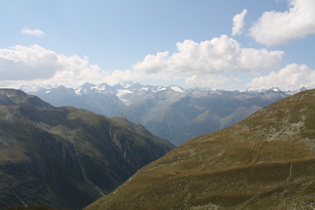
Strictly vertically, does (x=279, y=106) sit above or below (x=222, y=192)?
above

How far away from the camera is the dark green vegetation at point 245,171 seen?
2314 inches

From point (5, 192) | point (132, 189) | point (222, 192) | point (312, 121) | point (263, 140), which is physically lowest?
point (5, 192)

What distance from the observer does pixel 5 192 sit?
174 metres

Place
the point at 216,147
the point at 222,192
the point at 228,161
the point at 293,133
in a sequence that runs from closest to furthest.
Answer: the point at 222,192 < the point at 228,161 < the point at 293,133 < the point at 216,147

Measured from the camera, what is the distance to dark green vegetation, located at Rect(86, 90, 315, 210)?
5878 centimetres

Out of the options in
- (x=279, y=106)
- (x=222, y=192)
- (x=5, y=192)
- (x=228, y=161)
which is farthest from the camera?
(x=5, y=192)

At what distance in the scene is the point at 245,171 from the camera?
72938 mm

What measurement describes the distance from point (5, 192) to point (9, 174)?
28081 millimetres

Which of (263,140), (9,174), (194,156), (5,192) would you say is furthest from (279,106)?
(9,174)

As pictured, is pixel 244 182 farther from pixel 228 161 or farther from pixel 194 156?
pixel 194 156

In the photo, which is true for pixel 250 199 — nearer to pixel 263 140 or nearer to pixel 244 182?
pixel 244 182

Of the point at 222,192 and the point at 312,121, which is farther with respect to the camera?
the point at 312,121

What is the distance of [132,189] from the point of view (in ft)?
304

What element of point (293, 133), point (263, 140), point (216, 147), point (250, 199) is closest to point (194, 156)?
point (216, 147)
